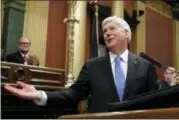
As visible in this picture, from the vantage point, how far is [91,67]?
62.3 inches

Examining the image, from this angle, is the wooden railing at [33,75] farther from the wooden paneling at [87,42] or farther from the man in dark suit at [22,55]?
the wooden paneling at [87,42]

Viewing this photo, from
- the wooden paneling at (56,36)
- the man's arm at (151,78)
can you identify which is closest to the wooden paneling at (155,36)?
the wooden paneling at (56,36)

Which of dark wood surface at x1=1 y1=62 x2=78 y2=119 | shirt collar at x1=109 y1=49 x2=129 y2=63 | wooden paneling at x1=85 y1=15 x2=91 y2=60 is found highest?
wooden paneling at x1=85 y1=15 x2=91 y2=60

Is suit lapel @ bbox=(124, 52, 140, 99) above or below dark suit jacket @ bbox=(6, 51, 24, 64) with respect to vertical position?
below

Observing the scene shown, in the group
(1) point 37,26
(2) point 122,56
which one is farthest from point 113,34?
(1) point 37,26

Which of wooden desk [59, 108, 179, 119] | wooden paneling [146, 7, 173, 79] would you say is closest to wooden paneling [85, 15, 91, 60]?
wooden paneling [146, 7, 173, 79]

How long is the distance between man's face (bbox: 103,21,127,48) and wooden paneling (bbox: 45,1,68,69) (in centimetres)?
374

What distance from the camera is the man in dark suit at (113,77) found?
1470 millimetres

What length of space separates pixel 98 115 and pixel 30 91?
511 millimetres

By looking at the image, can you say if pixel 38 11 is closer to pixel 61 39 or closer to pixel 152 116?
pixel 61 39

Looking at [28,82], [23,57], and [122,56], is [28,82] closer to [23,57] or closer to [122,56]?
[23,57]

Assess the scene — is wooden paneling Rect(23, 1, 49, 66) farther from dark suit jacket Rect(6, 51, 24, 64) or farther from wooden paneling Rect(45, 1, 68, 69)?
dark suit jacket Rect(6, 51, 24, 64)

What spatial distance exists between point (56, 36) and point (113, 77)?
13.0 feet

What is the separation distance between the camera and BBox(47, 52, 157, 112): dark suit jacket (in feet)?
4.81
